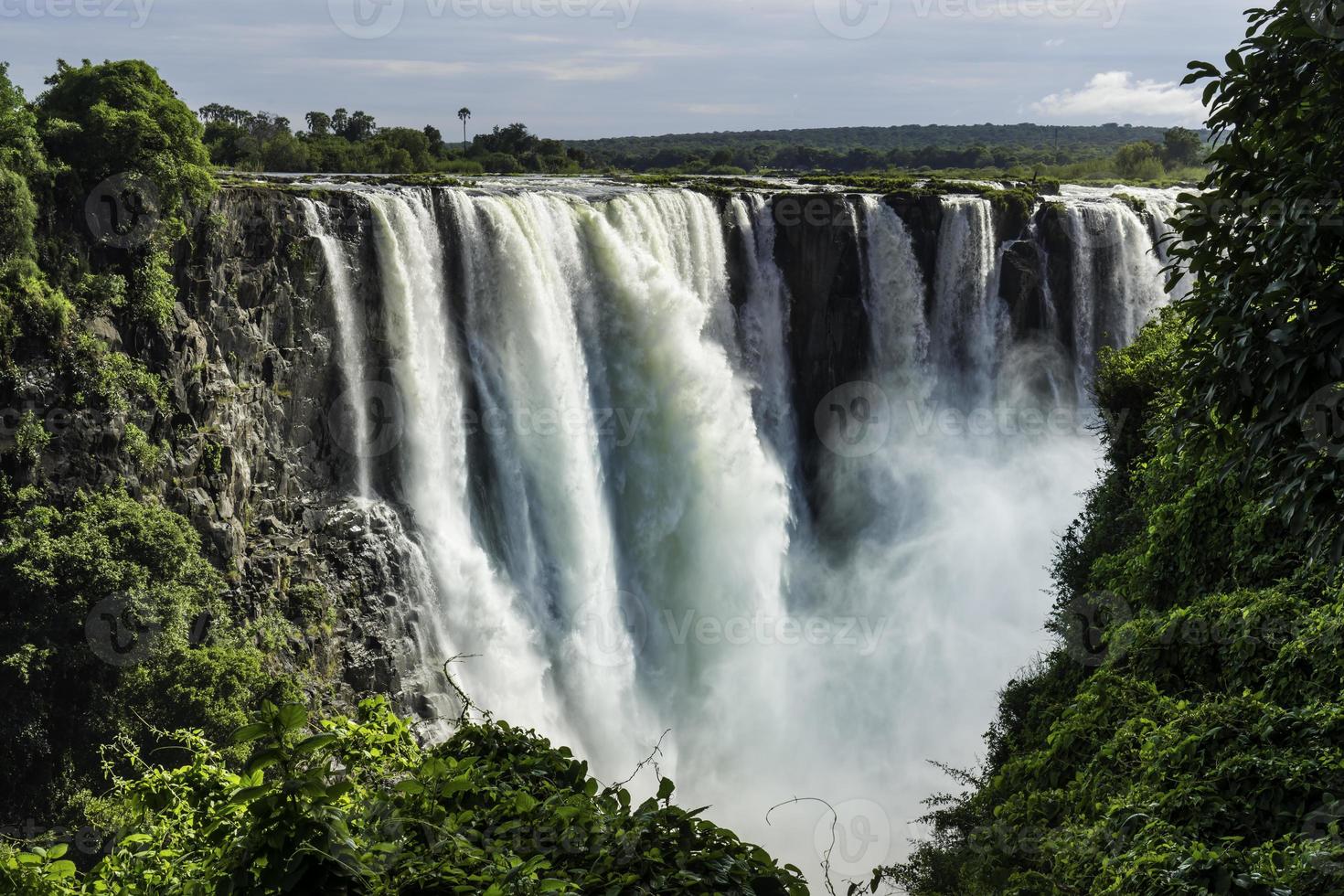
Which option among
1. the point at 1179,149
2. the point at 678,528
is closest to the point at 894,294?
the point at 678,528

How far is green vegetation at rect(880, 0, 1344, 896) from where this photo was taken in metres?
5.95

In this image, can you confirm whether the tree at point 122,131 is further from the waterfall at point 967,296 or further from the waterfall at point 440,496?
the waterfall at point 967,296

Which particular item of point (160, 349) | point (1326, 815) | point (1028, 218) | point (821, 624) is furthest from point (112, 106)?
point (1028, 218)

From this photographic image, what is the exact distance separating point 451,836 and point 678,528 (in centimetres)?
2273

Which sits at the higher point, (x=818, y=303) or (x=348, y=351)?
(x=348, y=351)

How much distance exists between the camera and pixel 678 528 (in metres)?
27.2

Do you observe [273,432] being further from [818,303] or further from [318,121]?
[318,121]

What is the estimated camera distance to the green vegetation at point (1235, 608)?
19.5ft

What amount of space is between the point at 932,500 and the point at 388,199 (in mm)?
16594

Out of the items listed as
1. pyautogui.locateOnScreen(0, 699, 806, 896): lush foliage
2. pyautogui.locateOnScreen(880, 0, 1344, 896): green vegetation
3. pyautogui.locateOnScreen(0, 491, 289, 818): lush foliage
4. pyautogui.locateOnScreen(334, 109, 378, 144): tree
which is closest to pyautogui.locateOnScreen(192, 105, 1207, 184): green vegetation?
pyautogui.locateOnScreen(334, 109, 378, 144): tree

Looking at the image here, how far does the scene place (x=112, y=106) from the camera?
20.3 metres

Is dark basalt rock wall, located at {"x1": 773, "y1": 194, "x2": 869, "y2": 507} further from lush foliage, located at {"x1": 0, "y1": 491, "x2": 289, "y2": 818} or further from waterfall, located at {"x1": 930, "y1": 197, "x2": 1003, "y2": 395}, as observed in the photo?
lush foliage, located at {"x1": 0, "y1": 491, "x2": 289, "y2": 818}

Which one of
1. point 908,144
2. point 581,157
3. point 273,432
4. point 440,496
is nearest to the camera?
point 273,432

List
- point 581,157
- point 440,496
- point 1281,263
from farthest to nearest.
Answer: point 581,157 → point 440,496 → point 1281,263
